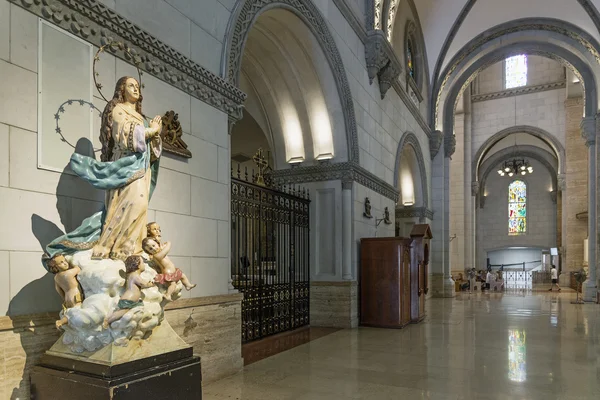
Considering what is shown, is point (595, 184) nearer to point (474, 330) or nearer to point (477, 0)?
point (477, 0)

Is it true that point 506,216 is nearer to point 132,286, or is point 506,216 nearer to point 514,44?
point 514,44

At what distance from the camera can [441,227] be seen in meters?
17.8

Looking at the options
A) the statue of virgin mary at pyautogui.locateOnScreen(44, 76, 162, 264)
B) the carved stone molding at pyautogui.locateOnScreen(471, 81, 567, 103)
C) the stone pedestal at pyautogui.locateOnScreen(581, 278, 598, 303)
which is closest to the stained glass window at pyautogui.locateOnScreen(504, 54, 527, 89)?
the carved stone molding at pyautogui.locateOnScreen(471, 81, 567, 103)

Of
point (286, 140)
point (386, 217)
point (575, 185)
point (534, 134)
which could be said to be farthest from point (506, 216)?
point (286, 140)

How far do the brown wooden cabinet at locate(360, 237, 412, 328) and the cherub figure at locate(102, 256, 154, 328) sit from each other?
266 inches

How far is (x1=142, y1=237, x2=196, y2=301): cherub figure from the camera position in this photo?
10.7ft

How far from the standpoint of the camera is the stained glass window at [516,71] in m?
27.8

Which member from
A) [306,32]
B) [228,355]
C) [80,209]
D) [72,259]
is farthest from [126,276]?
[306,32]

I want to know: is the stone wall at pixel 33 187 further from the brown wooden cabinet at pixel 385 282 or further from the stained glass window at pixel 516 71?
the stained glass window at pixel 516 71

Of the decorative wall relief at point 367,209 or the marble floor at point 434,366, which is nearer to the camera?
the marble floor at point 434,366

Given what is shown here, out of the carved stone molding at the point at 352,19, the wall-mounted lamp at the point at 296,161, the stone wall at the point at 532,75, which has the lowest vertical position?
the wall-mounted lamp at the point at 296,161

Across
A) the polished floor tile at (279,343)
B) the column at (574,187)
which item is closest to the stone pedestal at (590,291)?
the column at (574,187)

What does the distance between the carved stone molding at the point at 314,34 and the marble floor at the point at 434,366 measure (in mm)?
3517

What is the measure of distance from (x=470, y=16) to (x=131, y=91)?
1558cm
